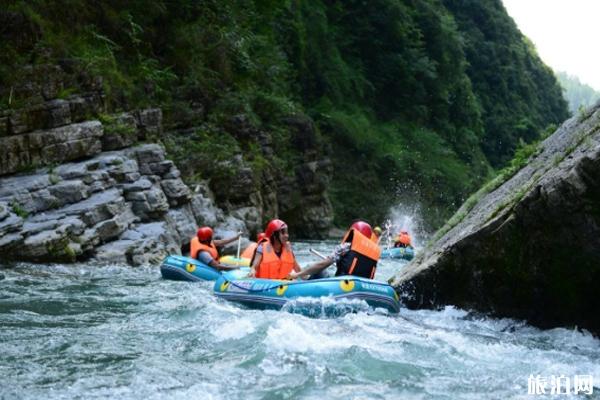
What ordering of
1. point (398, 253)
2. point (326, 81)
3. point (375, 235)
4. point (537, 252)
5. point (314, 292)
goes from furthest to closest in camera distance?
point (326, 81) → point (398, 253) → point (375, 235) → point (314, 292) → point (537, 252)

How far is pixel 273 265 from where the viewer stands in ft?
32.7

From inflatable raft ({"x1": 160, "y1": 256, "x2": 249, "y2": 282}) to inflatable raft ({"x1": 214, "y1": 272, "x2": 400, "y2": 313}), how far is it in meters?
3.11

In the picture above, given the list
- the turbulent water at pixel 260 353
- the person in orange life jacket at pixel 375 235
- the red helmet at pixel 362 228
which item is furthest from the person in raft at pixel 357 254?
the turbulent water at pixel 260 353

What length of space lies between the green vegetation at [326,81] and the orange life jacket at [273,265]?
3.59 m

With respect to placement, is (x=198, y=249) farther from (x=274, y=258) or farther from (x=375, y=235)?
(x=375, y=235)

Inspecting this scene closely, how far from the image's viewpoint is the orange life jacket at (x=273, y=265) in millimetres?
9977

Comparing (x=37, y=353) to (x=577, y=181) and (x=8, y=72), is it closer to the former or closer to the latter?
(x=577, y=181)

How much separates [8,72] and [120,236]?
371 centimetres

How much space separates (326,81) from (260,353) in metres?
27.5

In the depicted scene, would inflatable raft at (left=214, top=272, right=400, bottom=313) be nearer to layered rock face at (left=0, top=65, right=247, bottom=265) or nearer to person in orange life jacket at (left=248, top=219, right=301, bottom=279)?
person in orange life jacket at (left=248, top=219, right=301, bottom=279)

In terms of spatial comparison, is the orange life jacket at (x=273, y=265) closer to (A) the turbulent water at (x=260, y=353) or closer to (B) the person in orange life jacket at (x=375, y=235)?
(A) the turbulent water at (x=260, y=353)

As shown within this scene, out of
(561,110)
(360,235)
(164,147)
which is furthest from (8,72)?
Result: (561,110)

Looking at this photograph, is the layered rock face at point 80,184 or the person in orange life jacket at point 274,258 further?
the layered rock face at point 80,184

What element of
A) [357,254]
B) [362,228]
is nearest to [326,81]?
[362,228]
